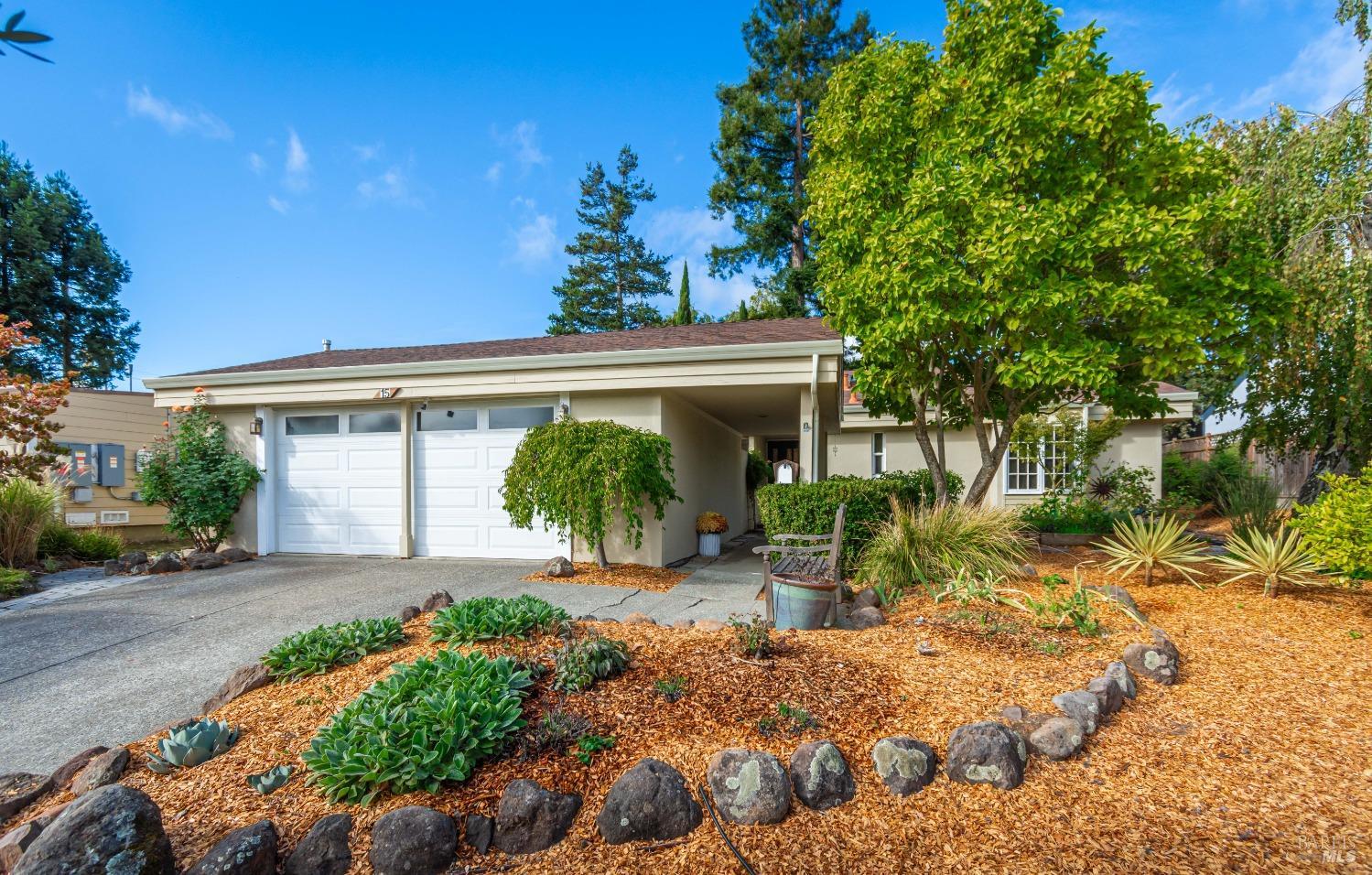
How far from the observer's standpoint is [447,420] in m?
8.31

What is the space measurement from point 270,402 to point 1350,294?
1358 centimetres

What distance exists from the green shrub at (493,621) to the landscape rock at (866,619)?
7.30 feet

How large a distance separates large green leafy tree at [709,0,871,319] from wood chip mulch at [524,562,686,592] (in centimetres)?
1359

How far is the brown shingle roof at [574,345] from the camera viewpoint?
334 inches

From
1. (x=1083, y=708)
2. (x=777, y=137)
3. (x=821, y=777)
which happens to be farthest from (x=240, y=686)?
(x=777, y=137)

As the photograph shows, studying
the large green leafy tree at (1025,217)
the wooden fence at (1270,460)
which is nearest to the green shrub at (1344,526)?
the large green leafy tree at (1025,217)

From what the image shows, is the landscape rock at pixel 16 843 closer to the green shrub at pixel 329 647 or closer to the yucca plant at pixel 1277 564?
the green shrub at pixel 329 647

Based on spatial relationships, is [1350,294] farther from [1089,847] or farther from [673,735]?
[673,735]

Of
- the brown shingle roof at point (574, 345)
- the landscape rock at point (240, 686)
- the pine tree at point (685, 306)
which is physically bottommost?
the landscape rock at point (240, 686)

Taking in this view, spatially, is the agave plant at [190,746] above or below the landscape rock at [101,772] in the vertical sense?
above

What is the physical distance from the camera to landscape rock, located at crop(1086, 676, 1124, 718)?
2.85 metres

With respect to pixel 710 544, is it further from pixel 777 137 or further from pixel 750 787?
pixel 777 137

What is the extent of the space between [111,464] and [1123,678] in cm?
1727

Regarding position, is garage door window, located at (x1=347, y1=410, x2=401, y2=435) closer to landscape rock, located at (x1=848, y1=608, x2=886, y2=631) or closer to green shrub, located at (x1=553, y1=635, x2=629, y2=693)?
green shrub, located at (x1=553, y1=635, x2=629, y2=693)
